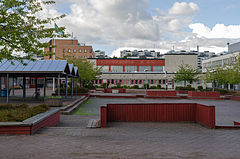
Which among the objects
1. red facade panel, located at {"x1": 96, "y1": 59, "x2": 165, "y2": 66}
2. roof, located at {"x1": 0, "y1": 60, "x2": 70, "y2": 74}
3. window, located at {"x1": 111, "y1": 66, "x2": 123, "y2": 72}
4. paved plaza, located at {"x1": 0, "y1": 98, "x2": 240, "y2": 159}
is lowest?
paved plaza, located at {"x1": 0, "y1": 98, "x2": 240, "y2": 159}

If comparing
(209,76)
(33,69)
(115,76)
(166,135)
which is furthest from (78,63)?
(166,135)

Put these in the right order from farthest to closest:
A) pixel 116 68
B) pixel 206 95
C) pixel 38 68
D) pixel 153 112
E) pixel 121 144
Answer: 1. pixel 116 68
2. pixel 206 95
3. pixel 38 68
4. pixel 153 112
5. pixel 121 144

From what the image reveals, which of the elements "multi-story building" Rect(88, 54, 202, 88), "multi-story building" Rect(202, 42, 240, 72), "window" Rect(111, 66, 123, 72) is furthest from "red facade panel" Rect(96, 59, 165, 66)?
"multi-story building" Rect(202, 42, 240, 72)

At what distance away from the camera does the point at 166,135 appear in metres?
8.32

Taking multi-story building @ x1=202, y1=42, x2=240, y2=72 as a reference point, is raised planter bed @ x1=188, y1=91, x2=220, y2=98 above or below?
below

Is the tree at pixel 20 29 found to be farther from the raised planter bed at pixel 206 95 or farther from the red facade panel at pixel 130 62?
the red facade panel at pixel 130 62

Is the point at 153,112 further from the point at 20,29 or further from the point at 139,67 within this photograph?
the point at 139,67

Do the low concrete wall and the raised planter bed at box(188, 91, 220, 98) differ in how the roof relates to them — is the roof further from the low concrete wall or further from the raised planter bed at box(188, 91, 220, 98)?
the raised planter bed at box(188, 91, 220, 98)

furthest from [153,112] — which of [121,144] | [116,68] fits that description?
[116,68]

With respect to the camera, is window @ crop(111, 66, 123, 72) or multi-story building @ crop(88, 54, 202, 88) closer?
multi-story building @ crop(88, 54, 202, 88)

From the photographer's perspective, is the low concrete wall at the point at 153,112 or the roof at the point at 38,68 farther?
the roof at the point at 38,68

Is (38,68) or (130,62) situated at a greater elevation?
(130,62)

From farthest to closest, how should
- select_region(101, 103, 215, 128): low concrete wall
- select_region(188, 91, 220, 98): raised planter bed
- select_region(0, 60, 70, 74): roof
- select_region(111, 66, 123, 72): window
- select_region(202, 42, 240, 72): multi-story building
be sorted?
select_region(111, 66, 123, 72): window → select_region(202, 42, 240, 72): multi-story building → select_region(188, 91, 220, 98): raised planter bed → select_region(0, 60, 70, 74): roof → select_region(101, 103, 215, 128): low concrete wall

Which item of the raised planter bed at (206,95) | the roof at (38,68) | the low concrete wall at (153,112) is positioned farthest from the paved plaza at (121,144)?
the raised planter bed at (206,95)
